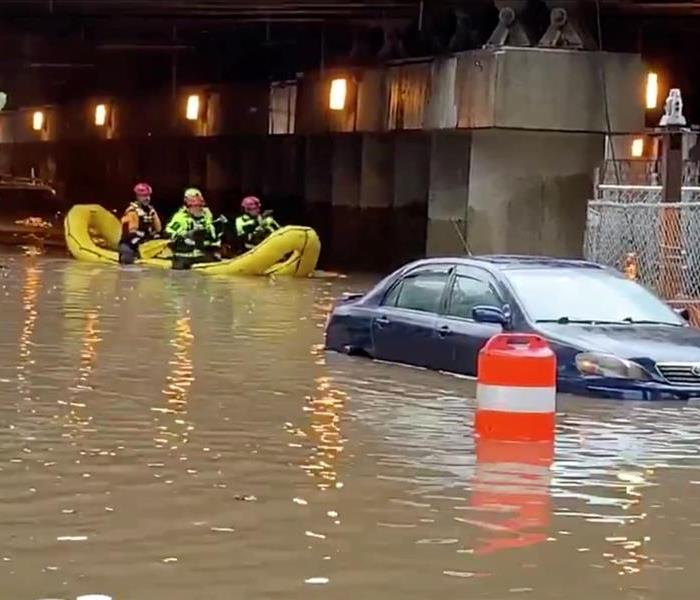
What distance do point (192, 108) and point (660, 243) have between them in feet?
92.0

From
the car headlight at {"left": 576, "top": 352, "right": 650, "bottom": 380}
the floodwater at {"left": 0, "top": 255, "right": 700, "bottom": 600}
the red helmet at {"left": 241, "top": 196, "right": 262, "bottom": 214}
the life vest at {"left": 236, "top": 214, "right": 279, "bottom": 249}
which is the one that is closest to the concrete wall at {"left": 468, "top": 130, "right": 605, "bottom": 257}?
the life vest at {"left": 236, "top": 214, "right": 279, "bottom": 249}

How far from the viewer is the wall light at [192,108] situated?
145 feet

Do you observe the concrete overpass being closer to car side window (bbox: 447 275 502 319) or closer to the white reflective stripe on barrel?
car side window (bbox: 447 275 502 319)

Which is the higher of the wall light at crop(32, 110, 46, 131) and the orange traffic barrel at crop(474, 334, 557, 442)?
the wall light at crop(32, 110, 46, 131)

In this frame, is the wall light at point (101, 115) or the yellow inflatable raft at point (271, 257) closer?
the yellow inflatable raft at point (271, 257)

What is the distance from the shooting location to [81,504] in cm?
851

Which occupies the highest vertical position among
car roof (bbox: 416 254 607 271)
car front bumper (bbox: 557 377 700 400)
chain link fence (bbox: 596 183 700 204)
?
chain link fence (bbox: 596 183 700 204)

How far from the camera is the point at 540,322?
1299cm

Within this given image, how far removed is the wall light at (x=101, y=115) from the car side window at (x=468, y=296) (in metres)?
40.5

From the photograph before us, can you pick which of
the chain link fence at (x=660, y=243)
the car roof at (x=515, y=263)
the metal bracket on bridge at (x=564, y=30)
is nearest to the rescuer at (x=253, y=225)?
the metal bracket on bridge at (x=564, y=30)

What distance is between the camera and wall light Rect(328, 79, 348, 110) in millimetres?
33875

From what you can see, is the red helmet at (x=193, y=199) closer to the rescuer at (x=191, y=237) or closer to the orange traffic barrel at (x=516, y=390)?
the rescuer at (x=191, y=237)

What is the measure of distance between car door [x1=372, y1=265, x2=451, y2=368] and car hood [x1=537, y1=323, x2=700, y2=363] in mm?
1379

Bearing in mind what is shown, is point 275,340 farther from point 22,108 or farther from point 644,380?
point 22,108
